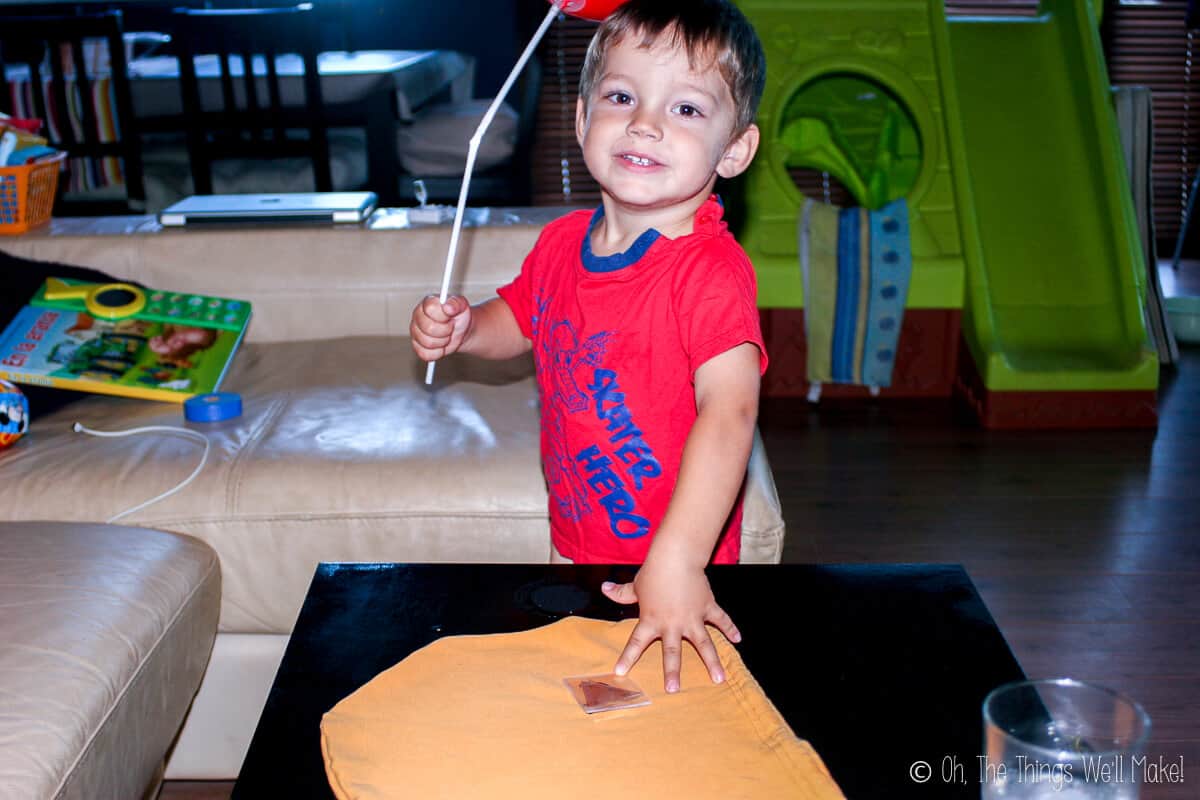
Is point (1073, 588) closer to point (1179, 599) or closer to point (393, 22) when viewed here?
point (1179, 599)

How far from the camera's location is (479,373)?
2197mm

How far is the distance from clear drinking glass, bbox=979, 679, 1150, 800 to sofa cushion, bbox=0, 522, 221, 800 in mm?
838

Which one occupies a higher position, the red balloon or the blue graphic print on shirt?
the red balloon

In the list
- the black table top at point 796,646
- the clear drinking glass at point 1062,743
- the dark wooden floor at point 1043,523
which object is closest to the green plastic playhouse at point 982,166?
the dark wooden floor at point 1043,523

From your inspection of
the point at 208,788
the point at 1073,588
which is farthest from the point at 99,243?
the point at 1073,588

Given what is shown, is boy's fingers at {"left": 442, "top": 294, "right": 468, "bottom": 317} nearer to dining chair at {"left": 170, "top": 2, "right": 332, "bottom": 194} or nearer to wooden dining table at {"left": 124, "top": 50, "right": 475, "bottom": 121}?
dining chair at {"left": 170, "top": 2, "right": 332, "bottom": 194}

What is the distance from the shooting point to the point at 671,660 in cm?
88

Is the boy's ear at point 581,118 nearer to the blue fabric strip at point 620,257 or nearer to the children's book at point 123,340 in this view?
the blue fabric strip at point 620,257

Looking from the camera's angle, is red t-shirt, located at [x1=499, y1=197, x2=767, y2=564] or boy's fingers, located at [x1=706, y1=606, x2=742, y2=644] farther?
red t-shirt, located at [x1=499, y1=197, x2=767, y2=564]

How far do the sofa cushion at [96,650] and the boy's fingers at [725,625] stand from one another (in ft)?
2.07

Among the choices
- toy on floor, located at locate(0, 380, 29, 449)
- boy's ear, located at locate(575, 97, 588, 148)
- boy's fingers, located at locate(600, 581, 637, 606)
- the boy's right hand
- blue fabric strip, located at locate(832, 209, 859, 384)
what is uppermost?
boy's ear, located at locate(575, 97, 588, 148)

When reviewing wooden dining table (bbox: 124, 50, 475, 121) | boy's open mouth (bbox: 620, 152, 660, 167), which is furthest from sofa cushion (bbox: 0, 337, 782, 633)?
wooden dining table (bbox: 124, 50, 475, 121)

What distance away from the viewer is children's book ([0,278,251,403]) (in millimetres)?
2023

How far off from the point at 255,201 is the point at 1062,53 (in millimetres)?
2721
